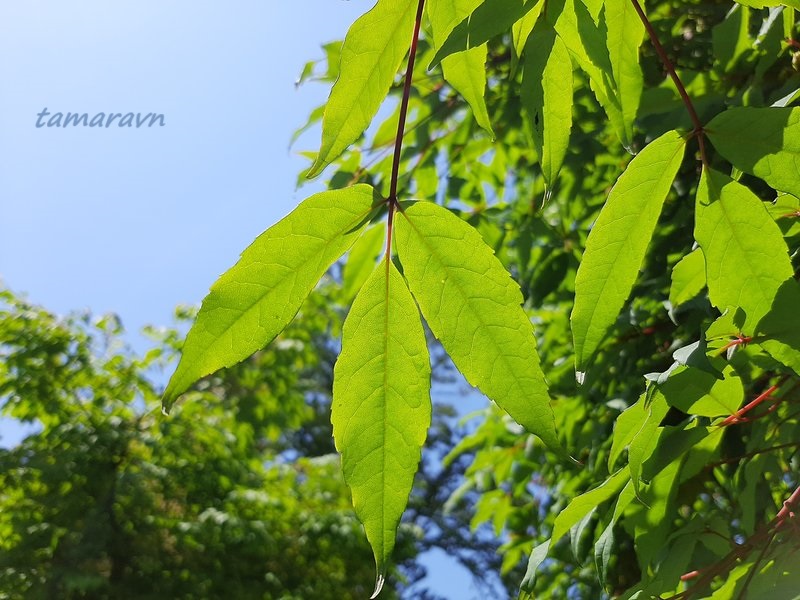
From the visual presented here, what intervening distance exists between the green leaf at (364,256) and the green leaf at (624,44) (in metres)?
0.67

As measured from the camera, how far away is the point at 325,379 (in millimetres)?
7848

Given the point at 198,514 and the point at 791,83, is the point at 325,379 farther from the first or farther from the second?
the point at 791,83

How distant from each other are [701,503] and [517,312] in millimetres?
1334

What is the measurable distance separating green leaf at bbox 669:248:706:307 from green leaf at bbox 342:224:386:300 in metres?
0.60

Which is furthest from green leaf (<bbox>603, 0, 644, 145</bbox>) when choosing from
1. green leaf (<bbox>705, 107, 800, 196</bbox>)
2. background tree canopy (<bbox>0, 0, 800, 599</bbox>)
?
green leaf (<bbox>705, 107, 800, 196</bbox>)

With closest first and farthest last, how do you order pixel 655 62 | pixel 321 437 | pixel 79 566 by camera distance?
pixel 655 62
pixel 79 566
pixel 321 437

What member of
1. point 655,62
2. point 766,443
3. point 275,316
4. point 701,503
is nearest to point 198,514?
point 701,503

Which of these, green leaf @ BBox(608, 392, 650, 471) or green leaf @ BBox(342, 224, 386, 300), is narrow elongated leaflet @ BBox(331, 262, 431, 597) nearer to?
green leaf @ BBox(608, 392, 650, 471)

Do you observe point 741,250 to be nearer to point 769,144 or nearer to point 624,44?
point 769,144

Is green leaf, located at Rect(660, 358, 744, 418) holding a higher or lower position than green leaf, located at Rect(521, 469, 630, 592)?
higher

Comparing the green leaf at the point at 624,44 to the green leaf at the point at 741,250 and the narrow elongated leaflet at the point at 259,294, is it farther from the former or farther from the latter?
the narrow elongated leaflet at the point at 259,294

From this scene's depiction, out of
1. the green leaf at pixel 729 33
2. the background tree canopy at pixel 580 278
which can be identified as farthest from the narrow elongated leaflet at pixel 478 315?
the green leaf at pixel 729 33

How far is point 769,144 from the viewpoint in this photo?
0.46m

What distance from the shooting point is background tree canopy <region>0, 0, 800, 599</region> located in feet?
1.37
